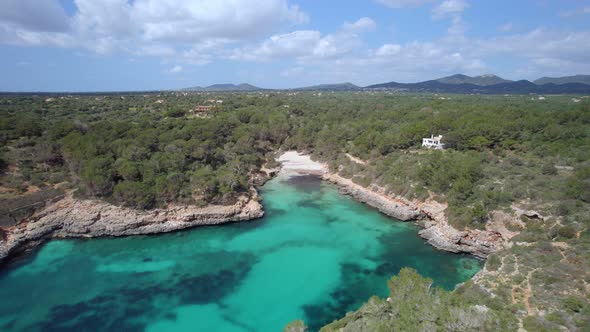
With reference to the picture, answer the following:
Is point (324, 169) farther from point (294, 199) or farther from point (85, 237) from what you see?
point (85, 237)

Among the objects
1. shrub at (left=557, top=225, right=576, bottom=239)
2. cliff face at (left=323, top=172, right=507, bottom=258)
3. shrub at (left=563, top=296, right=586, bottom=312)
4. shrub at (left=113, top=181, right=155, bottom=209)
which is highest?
shrub at (left=113, top=181, right=155, bottom=209)

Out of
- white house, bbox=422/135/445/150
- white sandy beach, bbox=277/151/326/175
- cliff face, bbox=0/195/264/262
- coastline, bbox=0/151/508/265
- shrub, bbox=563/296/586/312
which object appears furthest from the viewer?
white sandy beach, bbox=277/151/326/175

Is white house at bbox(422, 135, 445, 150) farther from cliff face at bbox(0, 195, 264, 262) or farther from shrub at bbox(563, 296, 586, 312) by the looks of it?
cliff face at bbox(0, 195, 264, 262)

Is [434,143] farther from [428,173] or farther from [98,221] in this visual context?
[98,221]

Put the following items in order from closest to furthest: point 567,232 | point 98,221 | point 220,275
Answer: point 567,232 < point 220,275 < point 98,221

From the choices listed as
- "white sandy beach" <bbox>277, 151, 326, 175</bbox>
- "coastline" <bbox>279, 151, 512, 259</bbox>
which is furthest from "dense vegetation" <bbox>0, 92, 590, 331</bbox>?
"white sandy beach" <bbox>277, 151, 326, 175</bbox>

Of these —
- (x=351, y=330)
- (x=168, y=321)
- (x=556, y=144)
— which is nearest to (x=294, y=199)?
(x=168, y=321)

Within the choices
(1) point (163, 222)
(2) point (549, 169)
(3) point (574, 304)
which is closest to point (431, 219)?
(2) point (549, 169)

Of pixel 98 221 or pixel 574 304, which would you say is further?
pixel 98 221
